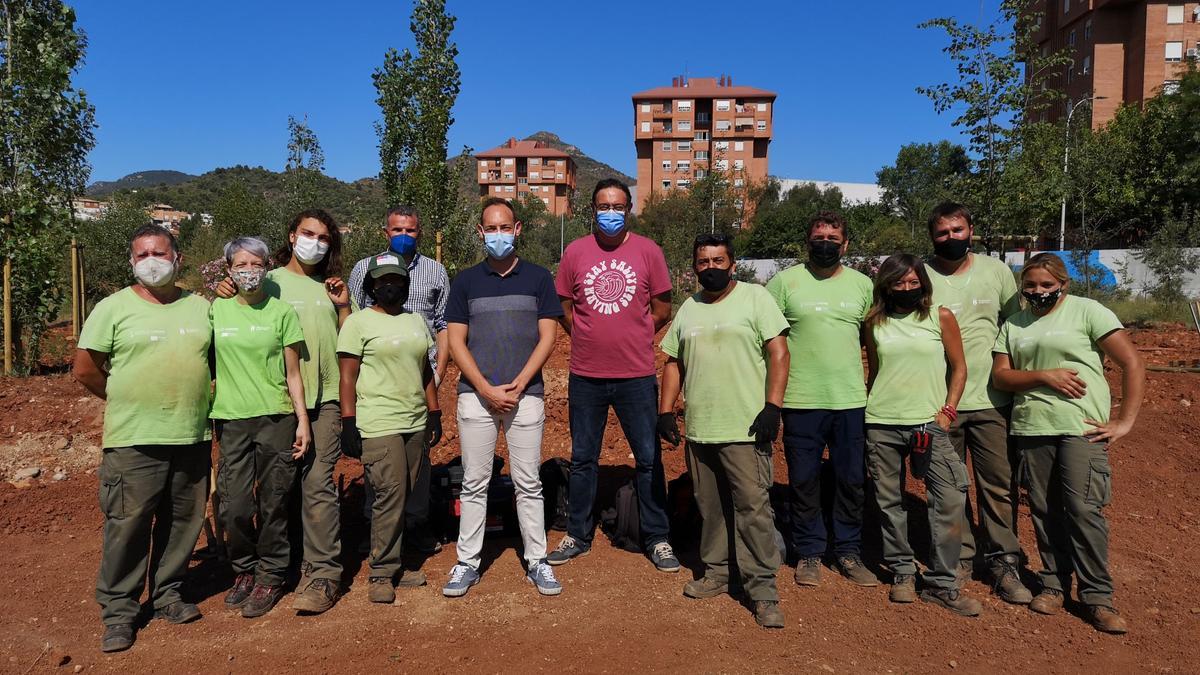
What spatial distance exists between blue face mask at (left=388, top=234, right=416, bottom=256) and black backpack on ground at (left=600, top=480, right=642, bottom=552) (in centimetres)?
224

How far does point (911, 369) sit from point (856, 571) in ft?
4.30

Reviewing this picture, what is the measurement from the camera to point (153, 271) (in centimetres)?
378

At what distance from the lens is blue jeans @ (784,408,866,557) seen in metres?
4.46

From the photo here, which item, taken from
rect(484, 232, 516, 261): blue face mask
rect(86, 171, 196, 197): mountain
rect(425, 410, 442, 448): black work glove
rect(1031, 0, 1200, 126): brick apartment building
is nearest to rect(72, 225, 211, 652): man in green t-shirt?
rect(425, 410, 442, 448): black work glove

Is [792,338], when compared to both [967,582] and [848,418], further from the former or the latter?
[967,582]

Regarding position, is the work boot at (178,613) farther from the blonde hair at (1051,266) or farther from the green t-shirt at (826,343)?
the blonde hair at (1051,266)

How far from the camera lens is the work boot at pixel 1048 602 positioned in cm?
416

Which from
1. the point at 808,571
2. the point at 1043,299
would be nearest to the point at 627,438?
the point at 808,571

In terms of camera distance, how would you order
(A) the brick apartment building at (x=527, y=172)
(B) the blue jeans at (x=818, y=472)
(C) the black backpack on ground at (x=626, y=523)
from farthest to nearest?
(A) the brick apartment building at (x=527, y=172) → (C) the black backpack on ground at (x=626, y=523) → (B) the blue jeans at (x=818, y=472)

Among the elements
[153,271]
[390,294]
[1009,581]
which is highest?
[153,271]

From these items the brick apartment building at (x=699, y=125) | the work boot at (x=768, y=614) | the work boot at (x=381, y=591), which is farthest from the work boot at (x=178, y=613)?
the brick apartment building at (x=699, y=125)

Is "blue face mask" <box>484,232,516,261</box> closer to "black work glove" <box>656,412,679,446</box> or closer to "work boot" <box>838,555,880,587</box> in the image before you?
"black work glove" <box>656,412,679,446</box>

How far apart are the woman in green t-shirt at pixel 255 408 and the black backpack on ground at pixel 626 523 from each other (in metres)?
2.17

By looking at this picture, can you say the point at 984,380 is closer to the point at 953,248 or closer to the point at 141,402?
the point at 953,248
